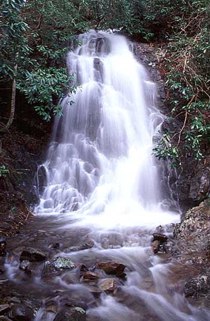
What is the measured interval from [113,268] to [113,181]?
3.84 meters

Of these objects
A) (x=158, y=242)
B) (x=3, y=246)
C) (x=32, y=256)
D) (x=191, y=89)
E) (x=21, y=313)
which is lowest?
(x=21, y=313)

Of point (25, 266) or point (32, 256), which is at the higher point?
point (32, 256)

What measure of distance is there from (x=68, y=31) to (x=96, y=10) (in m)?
3.21

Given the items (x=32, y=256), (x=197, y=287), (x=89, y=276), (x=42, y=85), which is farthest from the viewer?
(x=42, y=85)

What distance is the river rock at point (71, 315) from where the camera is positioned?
3424 millimetres

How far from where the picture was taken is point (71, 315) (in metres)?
3.47

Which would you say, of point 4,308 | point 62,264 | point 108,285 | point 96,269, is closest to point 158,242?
point 96,269

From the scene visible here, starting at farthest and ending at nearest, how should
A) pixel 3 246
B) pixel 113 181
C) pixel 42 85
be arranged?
1. pixel 113 181
2. pixel 42 85
3. pixel 3 246

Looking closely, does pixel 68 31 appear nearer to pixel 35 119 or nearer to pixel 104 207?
pixel 35 119

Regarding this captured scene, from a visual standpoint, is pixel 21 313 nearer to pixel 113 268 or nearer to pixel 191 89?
pixel 113 268

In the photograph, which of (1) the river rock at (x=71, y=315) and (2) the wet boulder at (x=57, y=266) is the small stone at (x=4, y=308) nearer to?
(1) the river rock at (x=71, y=315)

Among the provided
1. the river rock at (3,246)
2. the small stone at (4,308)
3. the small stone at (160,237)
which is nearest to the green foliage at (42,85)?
the river rock at (3,246)

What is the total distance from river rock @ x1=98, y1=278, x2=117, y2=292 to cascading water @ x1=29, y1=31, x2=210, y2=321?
9cm

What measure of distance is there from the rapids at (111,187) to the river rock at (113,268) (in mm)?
137
